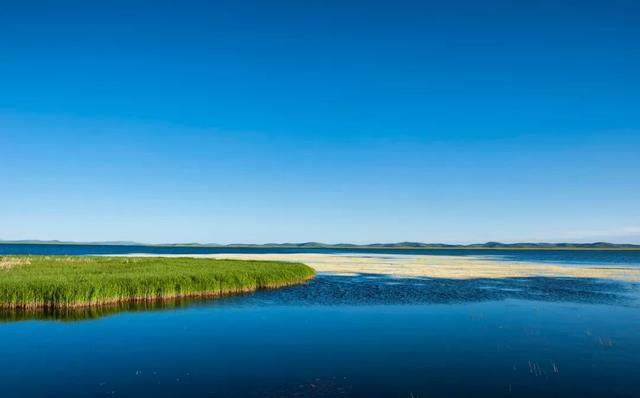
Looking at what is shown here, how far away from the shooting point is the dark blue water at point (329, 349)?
48.2ft

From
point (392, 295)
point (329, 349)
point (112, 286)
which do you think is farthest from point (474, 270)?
point (329, 349)

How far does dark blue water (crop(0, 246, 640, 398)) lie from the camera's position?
579 inches

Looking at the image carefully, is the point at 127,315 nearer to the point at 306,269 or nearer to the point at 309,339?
the point at 309,339

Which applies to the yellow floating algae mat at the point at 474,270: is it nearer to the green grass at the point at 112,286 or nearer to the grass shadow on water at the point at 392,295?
the grass shadow on water at the point at 392,295

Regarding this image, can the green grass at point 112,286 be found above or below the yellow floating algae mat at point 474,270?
above

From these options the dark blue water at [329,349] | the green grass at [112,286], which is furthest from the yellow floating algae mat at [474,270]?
the dark blue water at [329,349]

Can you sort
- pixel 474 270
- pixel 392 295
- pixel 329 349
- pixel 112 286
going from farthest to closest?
1. pixel 474 270
2. pixel 392 295
3. pixel 112 286
4. pixel 329 349

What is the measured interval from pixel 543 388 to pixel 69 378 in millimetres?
15410

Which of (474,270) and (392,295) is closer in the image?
(392,295)

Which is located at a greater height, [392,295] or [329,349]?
[392,295]

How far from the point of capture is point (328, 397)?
13789 millimetres

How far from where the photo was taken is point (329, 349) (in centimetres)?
1962

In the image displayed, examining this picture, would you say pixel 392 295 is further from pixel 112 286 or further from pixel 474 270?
pixel 474 270

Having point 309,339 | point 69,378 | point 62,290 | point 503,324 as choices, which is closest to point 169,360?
point 69,378
